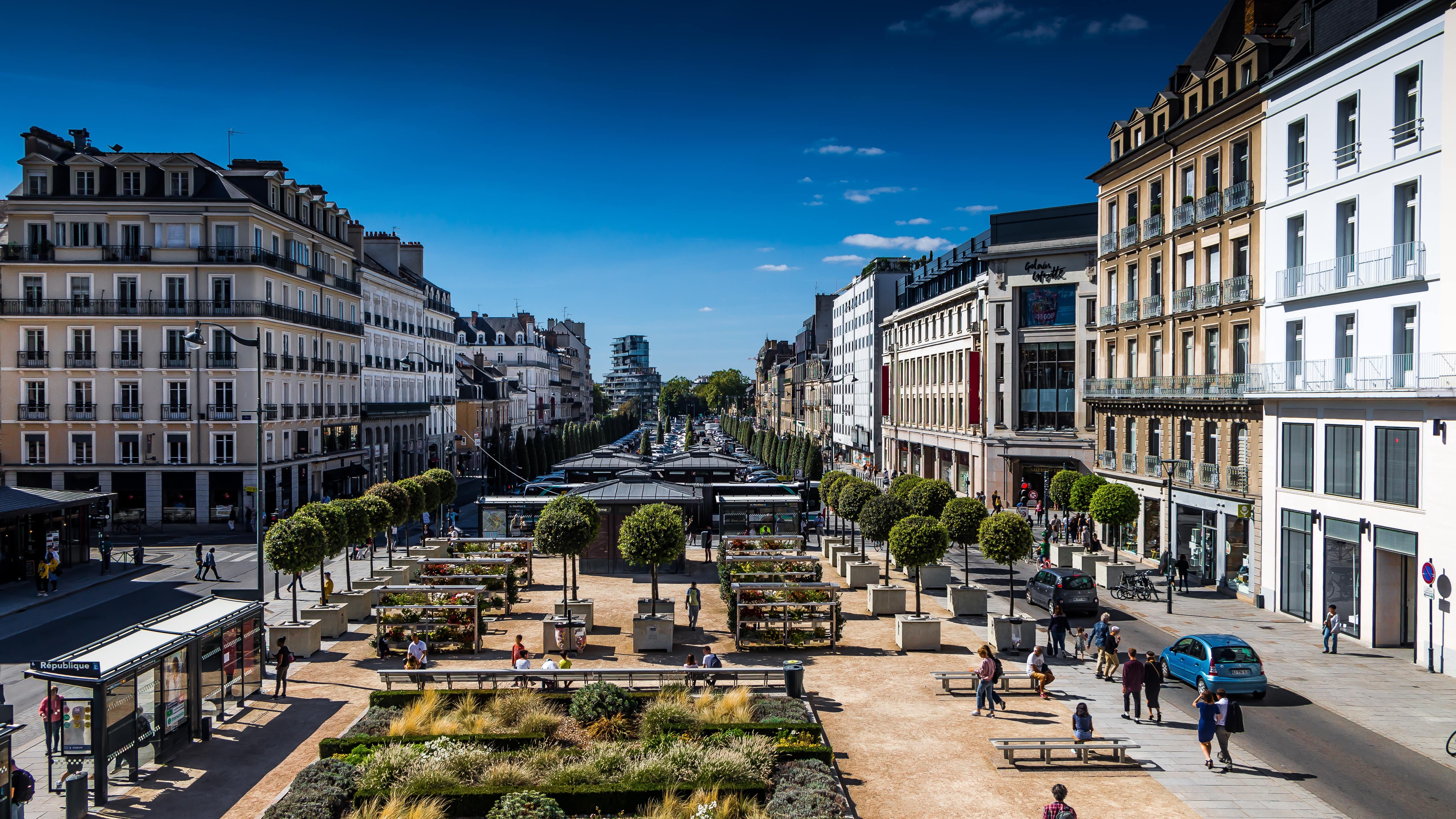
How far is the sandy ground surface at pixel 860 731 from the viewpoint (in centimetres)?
1527

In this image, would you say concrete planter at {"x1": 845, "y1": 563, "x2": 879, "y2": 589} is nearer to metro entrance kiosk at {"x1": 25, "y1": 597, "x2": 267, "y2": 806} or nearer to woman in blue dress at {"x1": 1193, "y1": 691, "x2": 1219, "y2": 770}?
woman in blue dress at {"x1": 1193, "y1": 691, "x2": 1219, "y2": 770}

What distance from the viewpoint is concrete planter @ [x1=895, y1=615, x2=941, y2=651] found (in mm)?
25469

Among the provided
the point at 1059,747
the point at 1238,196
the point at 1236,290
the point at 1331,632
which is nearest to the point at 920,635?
the point at 1059,747

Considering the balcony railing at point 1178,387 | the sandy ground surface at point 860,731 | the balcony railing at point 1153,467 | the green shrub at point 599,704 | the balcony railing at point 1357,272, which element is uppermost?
the balcony railing at point 1357,272

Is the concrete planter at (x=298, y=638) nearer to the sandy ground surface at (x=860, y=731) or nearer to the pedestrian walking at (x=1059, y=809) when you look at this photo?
the sandy ground surface at (x=860, y=731)

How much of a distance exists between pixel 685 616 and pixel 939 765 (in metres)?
13.9

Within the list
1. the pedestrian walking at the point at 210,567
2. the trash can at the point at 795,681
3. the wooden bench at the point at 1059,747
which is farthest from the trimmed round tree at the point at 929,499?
the pedestrian walking at the point at 210,567

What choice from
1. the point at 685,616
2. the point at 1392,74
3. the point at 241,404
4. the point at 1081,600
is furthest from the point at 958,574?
the point at 241,404

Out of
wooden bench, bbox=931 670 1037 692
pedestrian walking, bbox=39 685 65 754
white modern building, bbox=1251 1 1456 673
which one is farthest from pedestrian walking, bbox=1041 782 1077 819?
white modern building, bbox=1251 1 1456 673

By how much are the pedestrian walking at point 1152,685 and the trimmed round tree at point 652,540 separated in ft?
43.8

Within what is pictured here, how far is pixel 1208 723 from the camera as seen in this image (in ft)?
55.5

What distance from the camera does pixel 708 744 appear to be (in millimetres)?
16406

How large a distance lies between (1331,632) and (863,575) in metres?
15.2

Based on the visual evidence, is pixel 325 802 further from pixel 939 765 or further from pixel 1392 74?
pixel 1392 74
